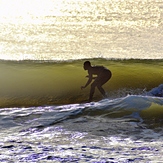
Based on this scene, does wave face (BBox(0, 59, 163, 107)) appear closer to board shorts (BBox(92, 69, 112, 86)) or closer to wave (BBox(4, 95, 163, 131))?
board shorts (BBox(92, 69, 112, 86))

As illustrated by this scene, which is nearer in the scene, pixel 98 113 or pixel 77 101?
pixel 98 113

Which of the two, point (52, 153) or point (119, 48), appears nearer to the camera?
point (52, 153)

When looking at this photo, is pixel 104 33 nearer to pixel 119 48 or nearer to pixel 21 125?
pixel 119 48

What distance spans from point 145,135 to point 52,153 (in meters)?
2.78

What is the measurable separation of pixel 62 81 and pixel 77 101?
2.78m

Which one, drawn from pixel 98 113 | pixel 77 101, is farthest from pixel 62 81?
pixel 98 113

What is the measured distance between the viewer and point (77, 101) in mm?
16984

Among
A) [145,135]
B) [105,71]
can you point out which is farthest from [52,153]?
[105,71]

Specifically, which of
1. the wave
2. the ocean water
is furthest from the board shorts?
the wave

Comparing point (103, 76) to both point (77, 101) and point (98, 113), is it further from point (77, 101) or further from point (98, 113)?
point (98, 113)

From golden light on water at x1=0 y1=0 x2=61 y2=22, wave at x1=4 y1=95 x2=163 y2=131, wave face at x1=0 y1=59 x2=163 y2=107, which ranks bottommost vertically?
wave at x1=4 y1=95 x2=163 y2=131

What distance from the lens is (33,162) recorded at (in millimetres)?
8594

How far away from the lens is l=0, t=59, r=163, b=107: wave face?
1750 centimetres

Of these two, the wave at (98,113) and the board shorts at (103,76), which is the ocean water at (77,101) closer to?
the wave at (98,113)
